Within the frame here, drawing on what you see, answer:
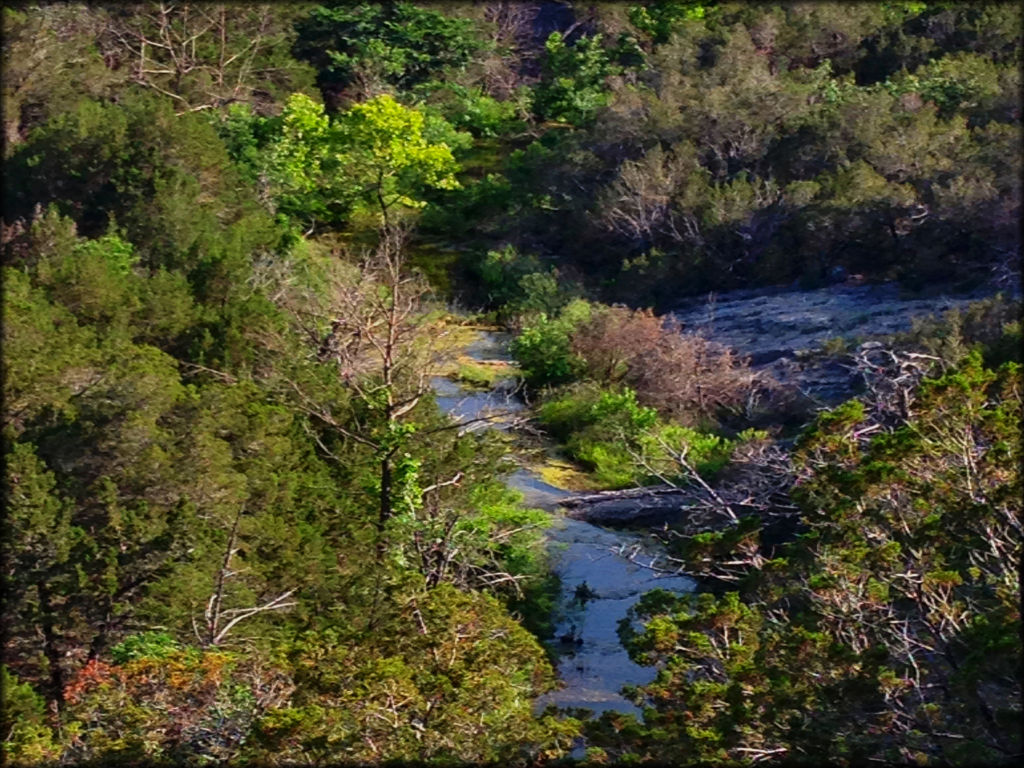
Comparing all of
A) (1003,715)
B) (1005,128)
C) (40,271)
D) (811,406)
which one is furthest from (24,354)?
(1005,128)

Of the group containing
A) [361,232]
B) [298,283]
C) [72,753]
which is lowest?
[361,232]

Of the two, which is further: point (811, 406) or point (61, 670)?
point (811, 406)

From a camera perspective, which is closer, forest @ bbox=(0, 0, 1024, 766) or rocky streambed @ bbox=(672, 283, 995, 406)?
forest @ bbox=(0, 0, 1024, 766)

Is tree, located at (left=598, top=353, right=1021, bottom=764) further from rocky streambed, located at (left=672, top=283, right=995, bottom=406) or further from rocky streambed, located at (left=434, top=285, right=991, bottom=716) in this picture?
rocky streambed, located at (left=672, top=283, right=995, bottom=406)

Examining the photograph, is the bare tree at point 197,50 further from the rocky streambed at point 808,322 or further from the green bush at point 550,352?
the rocky streambed at point 808,322

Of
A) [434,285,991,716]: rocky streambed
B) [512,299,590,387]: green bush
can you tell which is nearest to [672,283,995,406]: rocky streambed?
[434,285,991,716]: rocky streambed

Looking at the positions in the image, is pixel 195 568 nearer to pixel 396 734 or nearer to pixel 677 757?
pixel 396 734
